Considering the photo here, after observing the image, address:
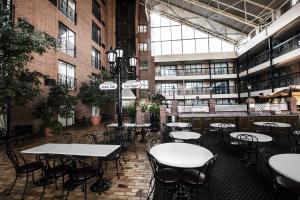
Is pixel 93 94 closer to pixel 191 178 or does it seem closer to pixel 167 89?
pixel 191 178

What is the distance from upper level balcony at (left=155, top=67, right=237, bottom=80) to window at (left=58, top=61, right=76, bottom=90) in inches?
506

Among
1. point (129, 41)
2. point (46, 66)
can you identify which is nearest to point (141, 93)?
point (129, 41)

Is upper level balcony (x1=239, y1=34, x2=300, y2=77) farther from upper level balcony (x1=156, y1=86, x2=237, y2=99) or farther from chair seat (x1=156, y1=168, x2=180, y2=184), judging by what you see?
chair seat (x1=156, y1=168, x2=180, y2=184)

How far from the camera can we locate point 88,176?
123 inches

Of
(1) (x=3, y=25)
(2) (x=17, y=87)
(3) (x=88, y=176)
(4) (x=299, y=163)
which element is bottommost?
(3) (x=88, y=176)

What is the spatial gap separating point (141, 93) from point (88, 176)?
1821 cm

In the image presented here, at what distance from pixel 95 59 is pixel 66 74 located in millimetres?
5122

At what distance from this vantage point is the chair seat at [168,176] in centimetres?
293

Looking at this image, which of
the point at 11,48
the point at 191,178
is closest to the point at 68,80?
the point at 11,48

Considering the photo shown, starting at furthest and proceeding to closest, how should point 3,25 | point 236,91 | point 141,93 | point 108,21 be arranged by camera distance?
point 236,91
point 141,93
point 108,21
point 3,25

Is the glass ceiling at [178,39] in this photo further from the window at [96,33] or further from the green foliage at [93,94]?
the green foliage at [93,94]

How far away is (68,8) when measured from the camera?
1255cm

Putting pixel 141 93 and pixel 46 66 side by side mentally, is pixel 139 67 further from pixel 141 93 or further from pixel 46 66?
pixel 46 66

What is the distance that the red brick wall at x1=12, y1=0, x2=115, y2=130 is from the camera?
344 inches
